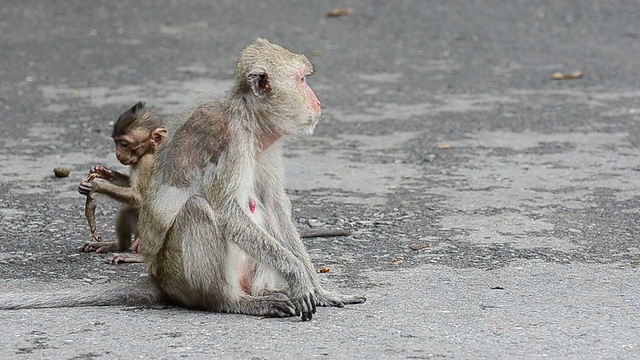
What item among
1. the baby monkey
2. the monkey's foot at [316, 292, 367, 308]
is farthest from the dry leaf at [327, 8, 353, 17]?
the monkey's foot at [316, 292, 367, 308]

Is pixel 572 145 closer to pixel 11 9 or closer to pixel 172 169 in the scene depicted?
pixel 172 169

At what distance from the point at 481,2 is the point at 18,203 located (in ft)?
25.5

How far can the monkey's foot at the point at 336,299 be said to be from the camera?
509cm

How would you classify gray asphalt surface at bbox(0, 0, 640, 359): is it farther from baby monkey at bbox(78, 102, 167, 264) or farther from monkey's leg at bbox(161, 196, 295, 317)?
baby monkey at bbox(78, 102, 167, 264)

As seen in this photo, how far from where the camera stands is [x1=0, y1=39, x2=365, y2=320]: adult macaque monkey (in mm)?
4930

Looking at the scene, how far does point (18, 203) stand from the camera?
700cm

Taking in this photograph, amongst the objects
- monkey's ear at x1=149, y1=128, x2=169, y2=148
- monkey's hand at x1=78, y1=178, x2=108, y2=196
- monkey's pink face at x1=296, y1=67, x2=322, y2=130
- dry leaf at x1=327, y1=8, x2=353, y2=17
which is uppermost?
monkey's pink face at x1=296, y1=67, x2=322, y2=130

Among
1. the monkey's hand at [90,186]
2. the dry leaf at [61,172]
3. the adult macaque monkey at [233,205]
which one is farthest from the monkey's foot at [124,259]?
the dry leaf at [61,172]

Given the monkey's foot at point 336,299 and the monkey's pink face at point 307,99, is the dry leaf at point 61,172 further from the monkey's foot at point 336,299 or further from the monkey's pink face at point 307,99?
the monkey's foot at point 336,299

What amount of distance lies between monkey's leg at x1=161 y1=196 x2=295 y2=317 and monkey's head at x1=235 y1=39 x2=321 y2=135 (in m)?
0.50

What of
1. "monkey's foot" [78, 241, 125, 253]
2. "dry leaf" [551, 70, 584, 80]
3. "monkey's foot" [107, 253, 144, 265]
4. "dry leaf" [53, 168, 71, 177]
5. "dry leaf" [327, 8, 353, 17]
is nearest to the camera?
"monkey's foot" [107, 253, 144, 265]

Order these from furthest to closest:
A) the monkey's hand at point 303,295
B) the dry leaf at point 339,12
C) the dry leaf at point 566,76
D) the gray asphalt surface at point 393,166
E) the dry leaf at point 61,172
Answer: the dry leaf at point 339,12
the dry leaf at point 566,76
the dry leaf at point 61,172
the monkey's hand at point 303,295
the gray asphalt surface at point 393,166

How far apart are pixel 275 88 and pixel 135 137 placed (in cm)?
127

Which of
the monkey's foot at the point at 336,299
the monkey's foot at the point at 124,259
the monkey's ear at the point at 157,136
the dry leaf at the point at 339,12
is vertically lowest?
the monkey's foot at the point at 124,259
